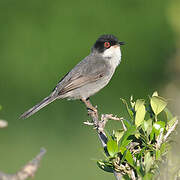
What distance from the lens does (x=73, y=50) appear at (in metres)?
8.41

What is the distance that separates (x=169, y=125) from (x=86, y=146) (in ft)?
14.7

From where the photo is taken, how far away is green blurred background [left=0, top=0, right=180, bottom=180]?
7.40m

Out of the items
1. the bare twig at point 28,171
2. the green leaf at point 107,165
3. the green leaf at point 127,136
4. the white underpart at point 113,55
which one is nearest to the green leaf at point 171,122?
the green leaf at point 127,136

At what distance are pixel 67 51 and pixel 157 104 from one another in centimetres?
637

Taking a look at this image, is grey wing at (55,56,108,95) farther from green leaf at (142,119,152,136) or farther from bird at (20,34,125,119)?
green leaf at (142,119,152,136)

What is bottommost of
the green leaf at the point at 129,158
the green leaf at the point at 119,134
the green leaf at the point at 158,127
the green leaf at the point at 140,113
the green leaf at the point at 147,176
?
the green leaf at the point at 147,176

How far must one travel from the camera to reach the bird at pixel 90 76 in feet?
17.1

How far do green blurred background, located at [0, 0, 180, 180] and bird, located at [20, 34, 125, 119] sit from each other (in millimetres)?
1716

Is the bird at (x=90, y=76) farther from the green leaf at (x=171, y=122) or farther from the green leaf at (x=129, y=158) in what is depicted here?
the green leaf at (x=129, y=158)

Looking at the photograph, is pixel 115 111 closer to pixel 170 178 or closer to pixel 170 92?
pixel 170 92

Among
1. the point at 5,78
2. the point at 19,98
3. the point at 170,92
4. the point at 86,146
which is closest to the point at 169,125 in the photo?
the point at 170,92

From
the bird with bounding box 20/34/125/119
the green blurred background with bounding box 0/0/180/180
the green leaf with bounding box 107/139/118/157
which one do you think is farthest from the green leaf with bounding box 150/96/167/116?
the green blurred background with bounding box 0/0/180/180

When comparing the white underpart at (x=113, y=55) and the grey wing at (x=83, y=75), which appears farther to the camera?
the white underpart at (x=113, y=55)

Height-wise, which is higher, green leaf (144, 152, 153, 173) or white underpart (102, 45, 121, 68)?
white underpart (102, 45, 121, 68)
